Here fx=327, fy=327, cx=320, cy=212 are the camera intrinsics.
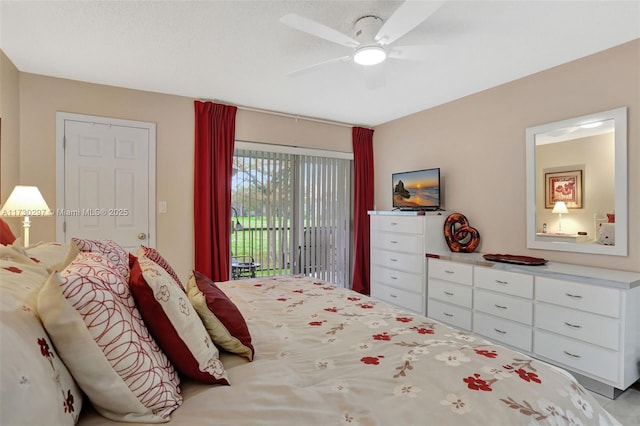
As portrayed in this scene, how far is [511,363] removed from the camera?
1.24 metres

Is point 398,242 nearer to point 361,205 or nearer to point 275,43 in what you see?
point 361,205

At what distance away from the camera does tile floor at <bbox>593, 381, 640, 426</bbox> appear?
2039mm

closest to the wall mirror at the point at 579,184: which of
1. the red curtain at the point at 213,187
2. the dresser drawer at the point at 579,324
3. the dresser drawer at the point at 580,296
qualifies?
the dresser drawer at the point at 580,296

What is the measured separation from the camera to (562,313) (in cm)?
245

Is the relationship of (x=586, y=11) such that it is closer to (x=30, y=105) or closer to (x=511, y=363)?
(x=511, y=363)

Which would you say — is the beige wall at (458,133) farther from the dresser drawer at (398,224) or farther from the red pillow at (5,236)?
the red pillow at (5,236)

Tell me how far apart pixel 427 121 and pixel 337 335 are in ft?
11.2

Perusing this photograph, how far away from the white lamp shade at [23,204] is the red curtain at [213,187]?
1.44m

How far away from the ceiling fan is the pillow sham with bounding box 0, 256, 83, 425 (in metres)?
1.64

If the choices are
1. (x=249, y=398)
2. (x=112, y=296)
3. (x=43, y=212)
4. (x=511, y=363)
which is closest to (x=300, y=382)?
(x=249, y=398)

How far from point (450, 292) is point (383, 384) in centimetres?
248

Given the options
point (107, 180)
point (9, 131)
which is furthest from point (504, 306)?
point (9, 131)

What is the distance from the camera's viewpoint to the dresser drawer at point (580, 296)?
2203 millimetres

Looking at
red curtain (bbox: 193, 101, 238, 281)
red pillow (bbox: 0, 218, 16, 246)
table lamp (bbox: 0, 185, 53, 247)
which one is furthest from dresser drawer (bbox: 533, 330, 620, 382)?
table lamp (bbox: 0, 185, 53, 247)
